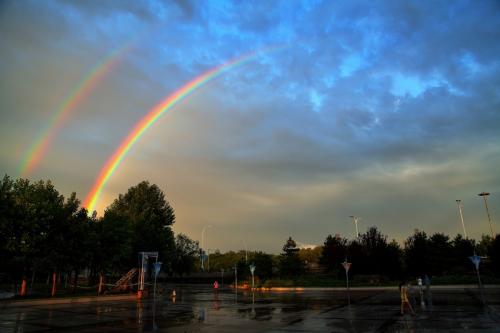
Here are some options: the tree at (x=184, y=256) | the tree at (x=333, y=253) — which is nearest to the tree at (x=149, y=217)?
the tree at (x=184, y=256)

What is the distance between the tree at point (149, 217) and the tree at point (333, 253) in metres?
25.8

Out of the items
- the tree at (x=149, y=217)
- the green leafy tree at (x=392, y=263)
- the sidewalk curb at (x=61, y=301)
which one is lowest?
the sidewalk curb at (x=61, y=301)

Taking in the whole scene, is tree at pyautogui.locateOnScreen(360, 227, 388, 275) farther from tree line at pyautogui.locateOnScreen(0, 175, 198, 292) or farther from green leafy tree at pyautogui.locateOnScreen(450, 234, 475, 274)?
tree line at pyautogui.locateOnScreen(0, 175, 198, 292)

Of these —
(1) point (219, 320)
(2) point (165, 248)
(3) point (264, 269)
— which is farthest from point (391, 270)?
(1) point (219, 320)

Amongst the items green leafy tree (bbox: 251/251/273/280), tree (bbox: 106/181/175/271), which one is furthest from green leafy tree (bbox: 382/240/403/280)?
tree (bbox: 106/181/175/271)

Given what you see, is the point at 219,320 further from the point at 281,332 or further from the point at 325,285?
the point at 325,285

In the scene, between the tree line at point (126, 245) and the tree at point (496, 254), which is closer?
the tree line at point (126, 245)

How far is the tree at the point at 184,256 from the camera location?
3233 inches

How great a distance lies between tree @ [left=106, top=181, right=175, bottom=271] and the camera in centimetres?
6016

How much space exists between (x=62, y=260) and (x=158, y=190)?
33.7 metres

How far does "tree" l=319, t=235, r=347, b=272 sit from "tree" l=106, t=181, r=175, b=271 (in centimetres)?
2579

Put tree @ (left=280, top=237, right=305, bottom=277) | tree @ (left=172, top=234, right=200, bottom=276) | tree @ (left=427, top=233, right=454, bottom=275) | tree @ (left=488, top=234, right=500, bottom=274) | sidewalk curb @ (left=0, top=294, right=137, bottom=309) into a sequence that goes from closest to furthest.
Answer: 1. sidewalk curb @ (left=0, top=294, right=137, bottom=309)
2. tree @ (left=488, top=234, right=500, bottom=274)
3. tree @ (left=427, top=233, right=454, bottom=275)
4. tree @ (left=280, top=237, right=305, bottom=277)
5. tree @ (left=172, top=234, right=200, bottom=276)

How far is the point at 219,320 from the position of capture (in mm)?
18797

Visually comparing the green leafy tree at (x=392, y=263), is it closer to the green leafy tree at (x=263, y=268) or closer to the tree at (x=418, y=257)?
the tree at (x=418, y=257)
